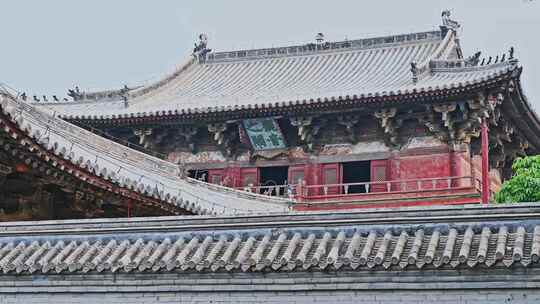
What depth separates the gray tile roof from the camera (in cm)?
1006

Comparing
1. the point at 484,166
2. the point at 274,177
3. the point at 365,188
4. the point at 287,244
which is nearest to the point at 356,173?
the point at 365,188

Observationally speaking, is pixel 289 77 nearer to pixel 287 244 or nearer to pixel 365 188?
pixel 365 188

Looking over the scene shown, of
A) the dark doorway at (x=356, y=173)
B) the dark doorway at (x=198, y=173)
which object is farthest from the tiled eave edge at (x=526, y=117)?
the dark doorway at (x=198, y=173)

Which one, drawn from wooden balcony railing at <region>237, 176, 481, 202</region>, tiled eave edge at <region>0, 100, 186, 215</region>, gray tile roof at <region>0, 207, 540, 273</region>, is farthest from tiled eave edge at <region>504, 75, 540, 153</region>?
gray tile roof at <region>0, 207, 540, 273</region>

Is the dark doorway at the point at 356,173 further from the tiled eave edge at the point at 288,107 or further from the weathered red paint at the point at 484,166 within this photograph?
the weathered red paint at the point at 484,166

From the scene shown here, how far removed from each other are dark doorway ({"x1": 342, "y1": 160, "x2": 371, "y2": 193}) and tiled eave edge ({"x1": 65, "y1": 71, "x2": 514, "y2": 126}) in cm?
195

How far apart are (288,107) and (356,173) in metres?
2.92

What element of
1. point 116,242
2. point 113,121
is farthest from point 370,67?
point 116,242

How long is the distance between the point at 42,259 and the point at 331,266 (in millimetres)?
3806

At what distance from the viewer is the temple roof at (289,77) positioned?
994 inches

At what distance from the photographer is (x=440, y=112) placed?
23516 mm

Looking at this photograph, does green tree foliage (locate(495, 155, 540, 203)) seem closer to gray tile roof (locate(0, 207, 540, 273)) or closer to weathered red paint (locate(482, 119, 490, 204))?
weathered red paint (locate(482, 119, 490, 204))

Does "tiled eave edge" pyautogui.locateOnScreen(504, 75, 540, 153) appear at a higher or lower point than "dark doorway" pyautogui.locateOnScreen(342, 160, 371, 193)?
higher

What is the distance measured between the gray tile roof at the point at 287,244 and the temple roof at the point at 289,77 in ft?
40.7
